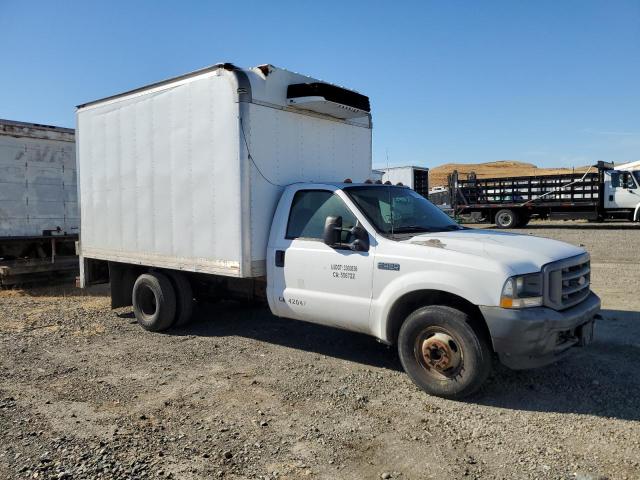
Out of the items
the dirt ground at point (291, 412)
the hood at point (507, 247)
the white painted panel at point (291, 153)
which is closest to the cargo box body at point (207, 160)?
the white painted panel at point (291, 153)

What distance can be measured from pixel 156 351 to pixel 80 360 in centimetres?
83

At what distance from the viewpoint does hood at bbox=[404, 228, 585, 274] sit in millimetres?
4324

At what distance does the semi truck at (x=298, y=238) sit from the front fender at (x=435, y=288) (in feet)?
0.04

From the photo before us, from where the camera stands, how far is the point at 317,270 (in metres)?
5.40

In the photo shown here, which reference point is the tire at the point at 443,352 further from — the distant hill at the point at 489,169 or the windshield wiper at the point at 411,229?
the distant hill at the point at 489,169

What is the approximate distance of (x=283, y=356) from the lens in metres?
5.88

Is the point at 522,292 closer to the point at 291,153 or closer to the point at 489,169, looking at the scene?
the point at 291,153

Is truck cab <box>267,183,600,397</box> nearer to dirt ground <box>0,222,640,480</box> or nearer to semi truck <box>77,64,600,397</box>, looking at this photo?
semi truck <box>77,64,600,397</box>

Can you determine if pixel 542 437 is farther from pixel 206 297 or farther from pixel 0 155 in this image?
pixel 0 155

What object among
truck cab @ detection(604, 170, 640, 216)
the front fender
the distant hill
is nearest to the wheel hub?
the front fender

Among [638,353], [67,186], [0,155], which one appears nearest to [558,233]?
[638,353]

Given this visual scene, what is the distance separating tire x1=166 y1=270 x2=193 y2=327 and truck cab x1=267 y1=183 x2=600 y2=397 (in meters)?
1.78

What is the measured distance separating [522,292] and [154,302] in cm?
504

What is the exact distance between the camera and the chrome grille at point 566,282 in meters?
4.33
